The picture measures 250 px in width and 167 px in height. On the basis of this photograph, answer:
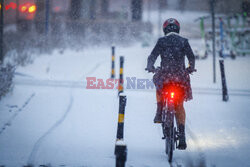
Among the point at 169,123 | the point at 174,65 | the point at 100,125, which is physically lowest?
the point at 100,125

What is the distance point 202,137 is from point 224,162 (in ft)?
3.72

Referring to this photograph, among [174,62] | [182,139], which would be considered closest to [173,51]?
[174,62]

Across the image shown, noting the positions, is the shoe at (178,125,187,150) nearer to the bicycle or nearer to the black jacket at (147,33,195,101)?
the bicycle

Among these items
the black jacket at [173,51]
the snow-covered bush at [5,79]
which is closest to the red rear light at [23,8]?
the snow-covered bush at [5,79]

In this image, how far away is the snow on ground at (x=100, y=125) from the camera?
15.2ft

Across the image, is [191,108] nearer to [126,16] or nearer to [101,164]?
[101,164]

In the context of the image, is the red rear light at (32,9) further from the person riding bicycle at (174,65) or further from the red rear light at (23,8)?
the person riding bicycle at (174,65)

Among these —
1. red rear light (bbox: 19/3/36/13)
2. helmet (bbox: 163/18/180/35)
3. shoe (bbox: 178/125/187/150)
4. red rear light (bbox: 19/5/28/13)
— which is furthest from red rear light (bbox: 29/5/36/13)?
shoe (bbox: 178/125/187/150)

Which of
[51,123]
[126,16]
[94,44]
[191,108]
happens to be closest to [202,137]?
[191,108]

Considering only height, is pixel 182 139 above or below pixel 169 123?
below

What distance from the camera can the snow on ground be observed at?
4.63m

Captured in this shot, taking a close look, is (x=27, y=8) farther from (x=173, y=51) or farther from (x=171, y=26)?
(x=173, y=51)

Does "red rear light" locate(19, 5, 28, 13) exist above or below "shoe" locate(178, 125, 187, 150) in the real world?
above

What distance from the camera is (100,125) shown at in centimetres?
629
